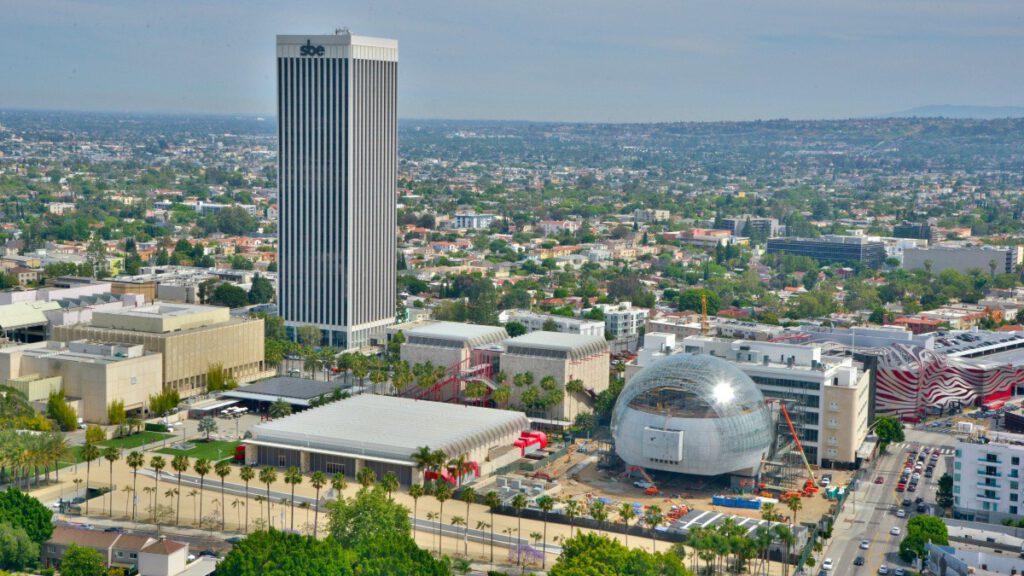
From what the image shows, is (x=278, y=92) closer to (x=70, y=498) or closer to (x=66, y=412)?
(x=66, y=412)

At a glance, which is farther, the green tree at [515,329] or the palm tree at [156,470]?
the green tree at [515,329]

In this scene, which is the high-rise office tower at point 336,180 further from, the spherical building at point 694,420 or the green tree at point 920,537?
the green tree at point 920,537

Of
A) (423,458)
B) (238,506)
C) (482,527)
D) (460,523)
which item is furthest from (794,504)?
(238,506)

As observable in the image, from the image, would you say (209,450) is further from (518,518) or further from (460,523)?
(518,518)

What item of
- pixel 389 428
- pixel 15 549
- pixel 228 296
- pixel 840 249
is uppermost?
pixel 840 249

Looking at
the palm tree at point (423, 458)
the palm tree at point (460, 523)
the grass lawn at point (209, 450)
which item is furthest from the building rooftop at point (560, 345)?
the palm tree at point (460, 523)

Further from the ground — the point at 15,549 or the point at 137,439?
the point at 15,549
